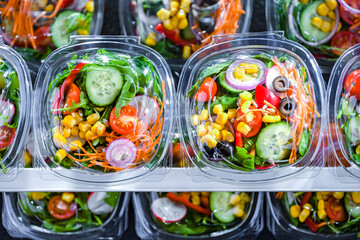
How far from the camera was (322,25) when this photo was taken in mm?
2287

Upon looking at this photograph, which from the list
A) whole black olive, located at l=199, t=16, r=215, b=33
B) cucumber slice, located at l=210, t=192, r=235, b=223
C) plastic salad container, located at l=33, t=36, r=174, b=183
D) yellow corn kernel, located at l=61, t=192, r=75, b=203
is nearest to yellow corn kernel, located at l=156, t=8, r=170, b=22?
whole black olive, located at l=199, t=16, r=215, b=33

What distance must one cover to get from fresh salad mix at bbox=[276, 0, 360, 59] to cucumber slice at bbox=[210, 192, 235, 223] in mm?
976

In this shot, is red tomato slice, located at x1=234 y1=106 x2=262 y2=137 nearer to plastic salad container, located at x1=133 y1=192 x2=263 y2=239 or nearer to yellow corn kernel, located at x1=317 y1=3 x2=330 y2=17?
plastic salad container, located at x1=133 y1=192 x2=263 y2=239

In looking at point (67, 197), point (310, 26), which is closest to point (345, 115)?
point (310, 26)

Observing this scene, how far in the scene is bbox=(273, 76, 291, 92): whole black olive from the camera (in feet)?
5.87

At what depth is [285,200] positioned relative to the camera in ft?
8.21

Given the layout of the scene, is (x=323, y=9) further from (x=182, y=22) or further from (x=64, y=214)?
(x=64, y=214)

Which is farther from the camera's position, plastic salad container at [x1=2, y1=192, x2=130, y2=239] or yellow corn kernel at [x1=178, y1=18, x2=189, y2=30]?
plastic salad container at [x1=2, y1=192, x2=130, y2=239]

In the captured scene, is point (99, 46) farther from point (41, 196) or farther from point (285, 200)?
point (285, 200)

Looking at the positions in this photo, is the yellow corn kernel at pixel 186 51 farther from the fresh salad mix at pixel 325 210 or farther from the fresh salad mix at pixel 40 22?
the fresh salad mix at pixel 325 210

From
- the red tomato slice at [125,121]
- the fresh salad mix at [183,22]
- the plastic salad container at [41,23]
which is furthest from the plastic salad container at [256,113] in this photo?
the plastic salad container at [41,23]

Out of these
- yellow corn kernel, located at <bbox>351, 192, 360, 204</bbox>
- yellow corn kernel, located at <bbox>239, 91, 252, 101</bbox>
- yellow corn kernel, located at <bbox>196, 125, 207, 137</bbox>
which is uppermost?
yellow corn kernel, located at <bbox>239, 91, 252, 101</bbox>

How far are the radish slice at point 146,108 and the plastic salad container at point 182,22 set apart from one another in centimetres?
57

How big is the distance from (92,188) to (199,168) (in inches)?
19.5
